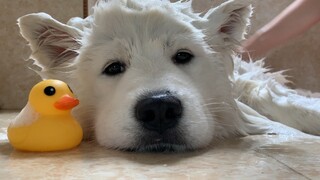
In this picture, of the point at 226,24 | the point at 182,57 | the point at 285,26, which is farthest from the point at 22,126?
the point at 285,26

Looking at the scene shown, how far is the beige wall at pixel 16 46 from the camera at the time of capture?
341 cm

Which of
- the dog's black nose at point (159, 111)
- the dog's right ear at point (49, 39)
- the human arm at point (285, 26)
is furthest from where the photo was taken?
the human arm at point (285, 26)

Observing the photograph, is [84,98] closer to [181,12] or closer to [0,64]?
[181,12]

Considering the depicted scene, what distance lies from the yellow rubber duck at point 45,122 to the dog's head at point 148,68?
15cm

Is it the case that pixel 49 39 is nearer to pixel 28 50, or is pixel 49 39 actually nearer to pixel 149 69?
pixel 149 69

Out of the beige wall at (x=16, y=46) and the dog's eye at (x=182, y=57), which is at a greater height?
the beige wall at (x=16, y=46)

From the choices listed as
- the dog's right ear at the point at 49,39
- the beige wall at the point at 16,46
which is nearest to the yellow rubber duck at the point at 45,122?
the dog's right ear at the point at 49,39

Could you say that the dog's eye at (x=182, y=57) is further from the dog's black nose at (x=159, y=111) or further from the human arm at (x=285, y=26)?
the human arm at (x=285, y=26)

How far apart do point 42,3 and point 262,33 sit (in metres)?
1.52

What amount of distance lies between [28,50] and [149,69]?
203 cm

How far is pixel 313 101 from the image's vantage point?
233 centimetres

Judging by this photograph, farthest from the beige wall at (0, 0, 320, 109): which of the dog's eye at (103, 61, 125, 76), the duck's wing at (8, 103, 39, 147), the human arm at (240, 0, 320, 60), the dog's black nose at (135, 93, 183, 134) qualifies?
the dog's black nose at (135, 93, 183, 134)

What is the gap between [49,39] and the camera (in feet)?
6.45

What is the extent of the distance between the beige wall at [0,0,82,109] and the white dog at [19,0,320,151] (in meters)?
1.37
